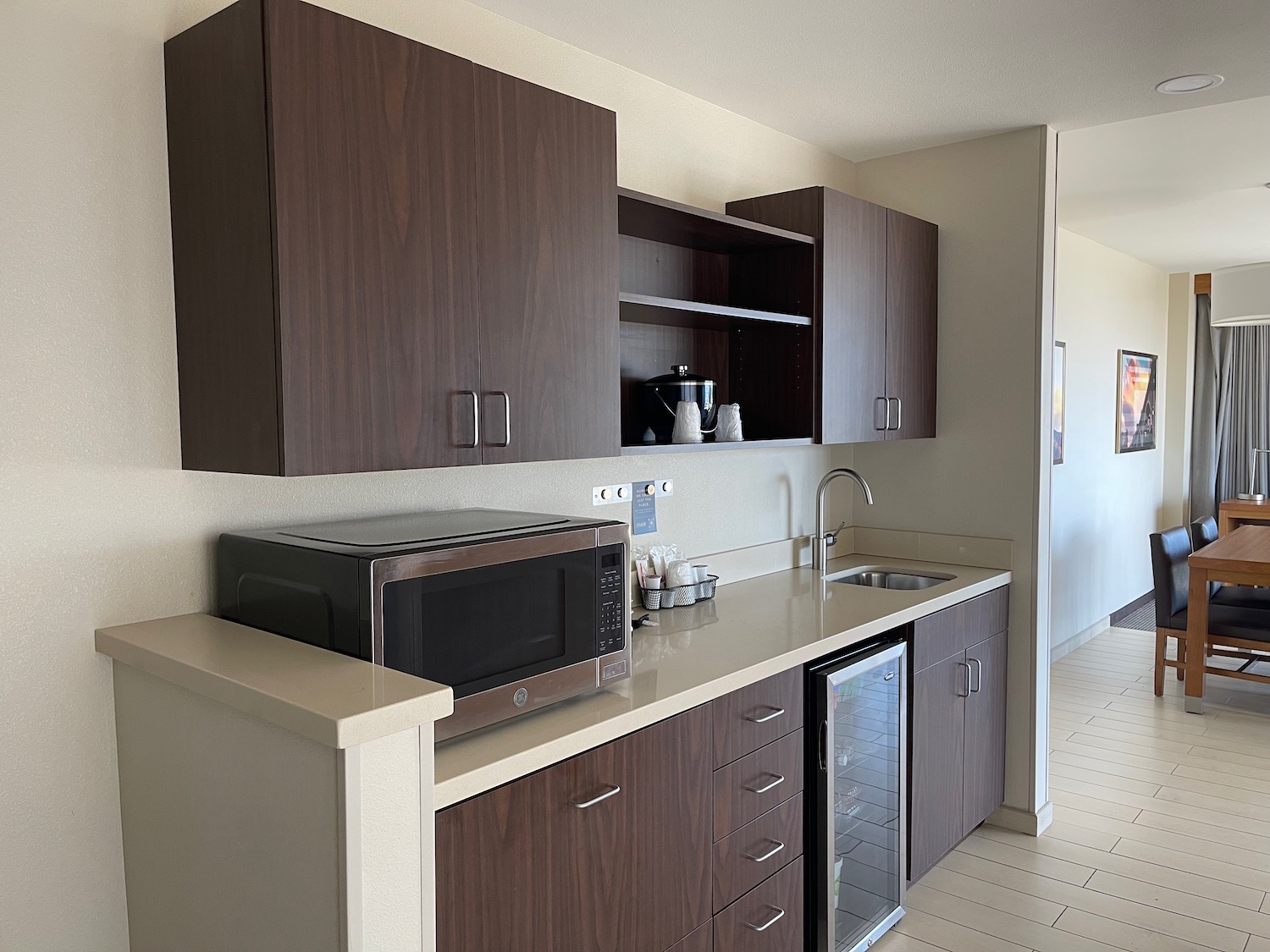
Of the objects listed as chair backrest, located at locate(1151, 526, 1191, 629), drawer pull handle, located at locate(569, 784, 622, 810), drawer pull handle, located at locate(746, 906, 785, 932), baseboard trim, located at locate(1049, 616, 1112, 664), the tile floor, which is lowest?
the tile floor

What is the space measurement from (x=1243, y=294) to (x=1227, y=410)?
3162mm

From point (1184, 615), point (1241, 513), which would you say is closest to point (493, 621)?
point (1184, 615)

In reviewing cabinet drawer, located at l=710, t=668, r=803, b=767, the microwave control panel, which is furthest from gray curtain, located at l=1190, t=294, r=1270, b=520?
the microwave control panel

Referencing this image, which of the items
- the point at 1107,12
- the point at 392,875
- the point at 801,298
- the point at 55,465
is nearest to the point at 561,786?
the point at 392,875

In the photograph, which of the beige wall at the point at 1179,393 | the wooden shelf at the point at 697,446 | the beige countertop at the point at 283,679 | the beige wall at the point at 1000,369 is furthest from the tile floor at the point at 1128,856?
the beige wall at the point at 1179,393

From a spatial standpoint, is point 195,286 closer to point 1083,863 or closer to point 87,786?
point 87,786

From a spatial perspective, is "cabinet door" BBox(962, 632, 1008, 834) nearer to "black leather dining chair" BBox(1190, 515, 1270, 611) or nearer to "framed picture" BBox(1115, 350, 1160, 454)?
"black leather dining chair" BBox(1190, 515, 1270, 611)

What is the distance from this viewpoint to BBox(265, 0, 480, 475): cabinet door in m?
1.54

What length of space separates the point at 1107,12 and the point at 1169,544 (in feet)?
11.2

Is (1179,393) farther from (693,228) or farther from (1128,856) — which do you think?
(693,228)

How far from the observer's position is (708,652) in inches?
87.0

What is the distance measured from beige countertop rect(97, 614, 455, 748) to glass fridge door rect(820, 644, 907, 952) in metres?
1.26

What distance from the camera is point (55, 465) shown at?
5.32 feet

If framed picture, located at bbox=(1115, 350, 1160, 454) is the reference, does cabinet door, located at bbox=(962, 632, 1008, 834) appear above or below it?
below
